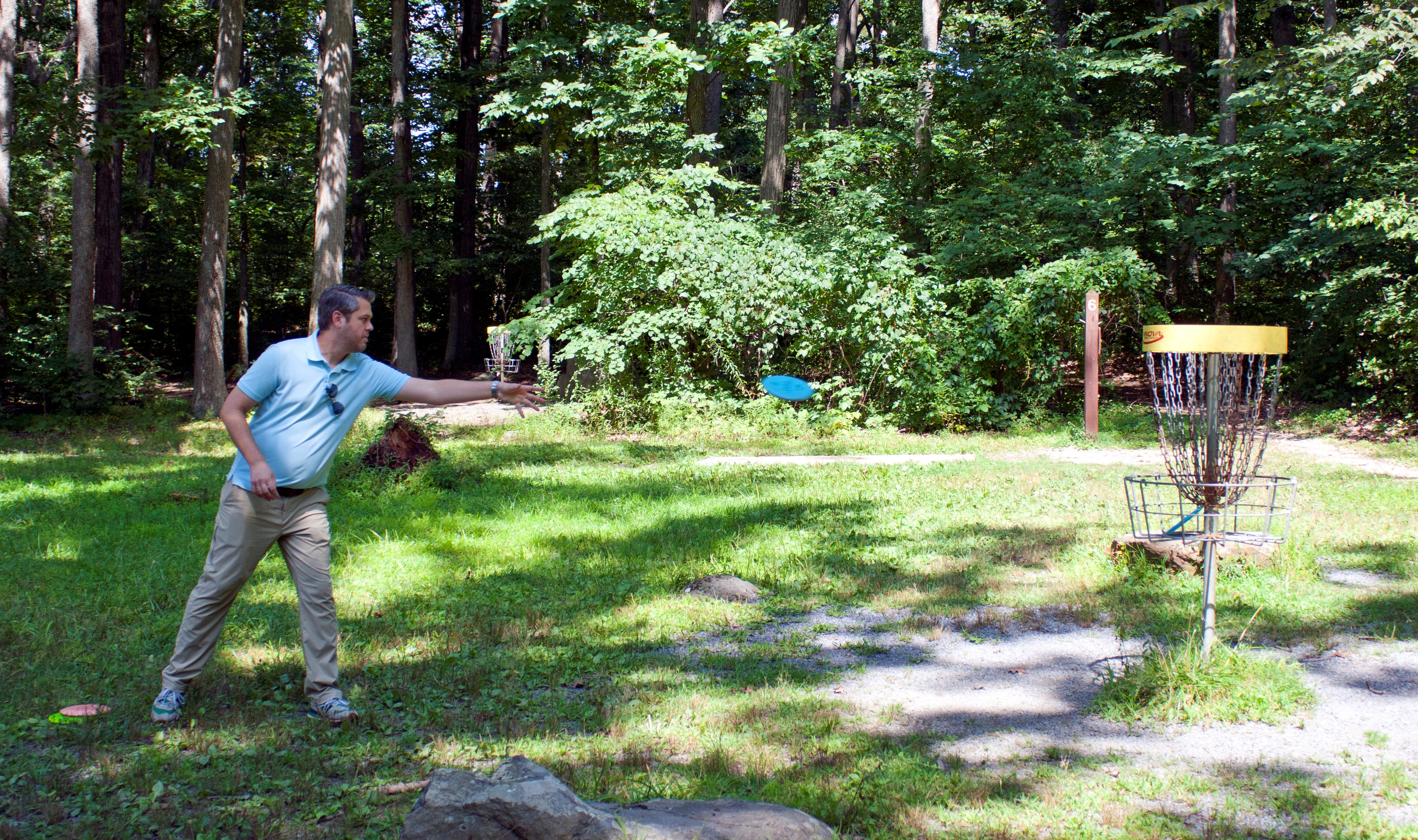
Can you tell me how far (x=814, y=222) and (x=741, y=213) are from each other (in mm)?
1569

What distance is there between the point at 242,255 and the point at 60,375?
403 inches

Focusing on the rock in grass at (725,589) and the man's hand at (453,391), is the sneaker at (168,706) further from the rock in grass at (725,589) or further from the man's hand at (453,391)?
the rock in grass at (725,589)

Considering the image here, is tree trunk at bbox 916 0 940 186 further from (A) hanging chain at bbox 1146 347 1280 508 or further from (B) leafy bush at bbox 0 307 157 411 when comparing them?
(B) leafy bush at bbox 0 307 157 411

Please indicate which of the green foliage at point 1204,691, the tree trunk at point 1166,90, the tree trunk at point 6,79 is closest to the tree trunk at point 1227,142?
the tree trunk at point 1166,90

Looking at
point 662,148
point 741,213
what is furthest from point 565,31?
point 741,213

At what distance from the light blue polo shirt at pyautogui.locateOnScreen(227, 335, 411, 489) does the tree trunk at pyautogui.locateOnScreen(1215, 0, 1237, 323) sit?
17941 mm

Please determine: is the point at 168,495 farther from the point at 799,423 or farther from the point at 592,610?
the point at 799,423

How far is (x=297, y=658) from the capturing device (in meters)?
5.11

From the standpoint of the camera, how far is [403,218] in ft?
87.4

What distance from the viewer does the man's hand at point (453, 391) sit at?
4.17 m

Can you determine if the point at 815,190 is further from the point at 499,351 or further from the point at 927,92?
the point at 499,351

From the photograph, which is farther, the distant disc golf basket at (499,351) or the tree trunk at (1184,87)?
the tree trunk at (1184,87)

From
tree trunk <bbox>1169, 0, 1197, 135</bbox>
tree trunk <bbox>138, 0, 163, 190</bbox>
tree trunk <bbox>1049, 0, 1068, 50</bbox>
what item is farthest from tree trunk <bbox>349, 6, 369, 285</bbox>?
tree trunk <bbox>1169, 0, 1197, 135</bbox>

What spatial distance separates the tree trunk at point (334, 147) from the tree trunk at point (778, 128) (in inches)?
300
